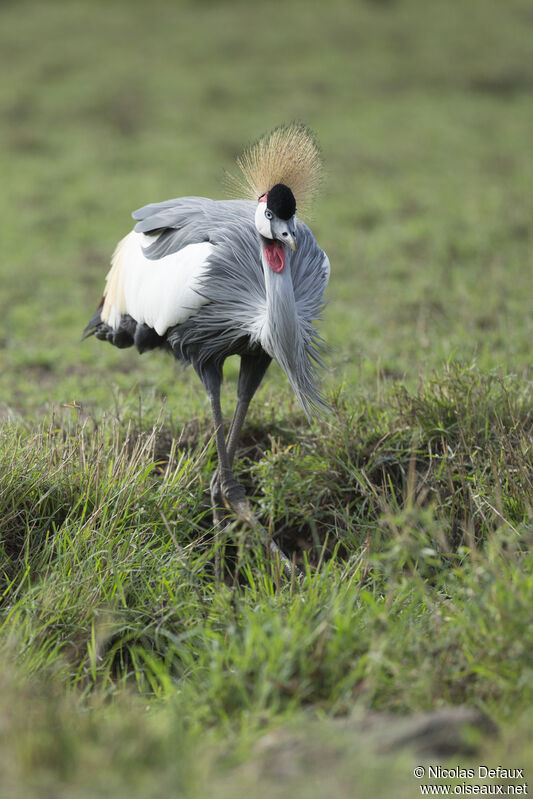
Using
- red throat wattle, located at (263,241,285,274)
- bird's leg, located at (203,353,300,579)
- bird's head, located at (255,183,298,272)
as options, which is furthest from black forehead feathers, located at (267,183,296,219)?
bird's leg, located at (203,353,300,579)

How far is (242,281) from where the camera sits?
3.12 m

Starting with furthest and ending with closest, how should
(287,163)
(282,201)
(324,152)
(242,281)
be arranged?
(324,152)
(242,281)
(287,163)
(282,201)

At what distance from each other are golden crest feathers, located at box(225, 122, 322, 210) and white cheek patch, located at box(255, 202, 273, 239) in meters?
0.17

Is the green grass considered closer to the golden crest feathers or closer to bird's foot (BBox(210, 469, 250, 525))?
bird's foot (BBox(210, 469, 250, 525))

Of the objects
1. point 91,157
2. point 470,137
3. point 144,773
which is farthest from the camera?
point 470,137

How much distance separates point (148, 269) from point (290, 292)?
2.42ft

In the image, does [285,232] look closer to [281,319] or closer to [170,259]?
[281,319]

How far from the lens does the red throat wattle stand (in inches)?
115

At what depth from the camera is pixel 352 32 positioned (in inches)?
543

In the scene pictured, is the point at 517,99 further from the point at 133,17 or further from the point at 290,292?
the point at 290,292

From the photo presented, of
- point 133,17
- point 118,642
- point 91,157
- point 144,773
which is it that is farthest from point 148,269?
point 133,17

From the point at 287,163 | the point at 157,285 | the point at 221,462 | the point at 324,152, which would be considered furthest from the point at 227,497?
the point at 324,152

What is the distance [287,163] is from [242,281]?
1.52 feet

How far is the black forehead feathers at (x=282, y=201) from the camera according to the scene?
2842 mm
